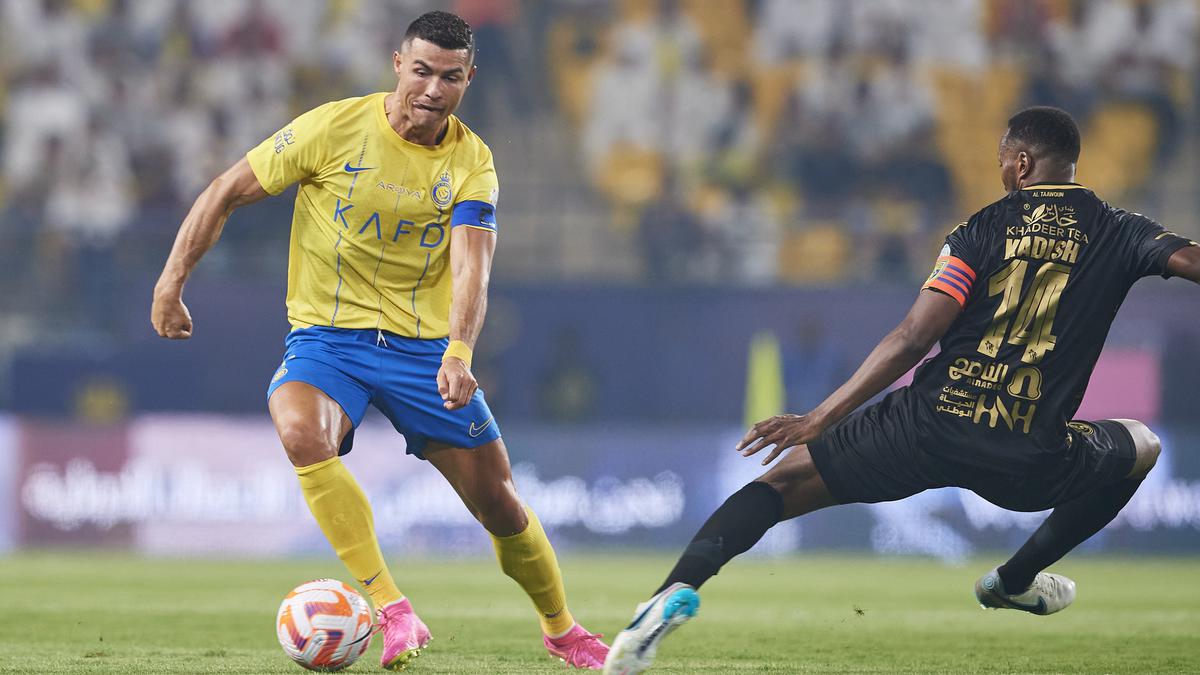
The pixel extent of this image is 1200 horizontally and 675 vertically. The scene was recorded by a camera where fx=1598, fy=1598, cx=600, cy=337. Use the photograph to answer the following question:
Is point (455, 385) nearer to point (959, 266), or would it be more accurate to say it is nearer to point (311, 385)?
point (311, 385)

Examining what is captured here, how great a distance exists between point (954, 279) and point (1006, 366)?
365mm

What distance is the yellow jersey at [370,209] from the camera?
6090 millimetres

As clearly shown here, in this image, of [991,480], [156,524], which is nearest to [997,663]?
[991,480]

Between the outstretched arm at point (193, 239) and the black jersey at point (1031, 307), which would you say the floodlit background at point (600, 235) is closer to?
the outstretched arm at point (193, 239)

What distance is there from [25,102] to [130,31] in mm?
1535

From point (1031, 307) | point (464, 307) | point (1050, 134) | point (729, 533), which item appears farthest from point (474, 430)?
point (1050, 134)

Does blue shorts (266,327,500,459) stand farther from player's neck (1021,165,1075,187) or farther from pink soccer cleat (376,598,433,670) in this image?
player's neck (1021,165,1075,187)

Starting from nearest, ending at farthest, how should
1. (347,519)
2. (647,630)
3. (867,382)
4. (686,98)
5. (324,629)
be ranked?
(647,630)
(867,382)
(324,629)
(347,519)
(686,98)

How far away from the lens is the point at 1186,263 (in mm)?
5363

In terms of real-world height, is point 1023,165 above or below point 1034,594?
above

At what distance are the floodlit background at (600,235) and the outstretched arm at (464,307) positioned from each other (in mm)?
8483

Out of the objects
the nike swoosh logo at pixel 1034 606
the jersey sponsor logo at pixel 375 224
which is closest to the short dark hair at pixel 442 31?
the jersey sponsor logo at pixel 375 224

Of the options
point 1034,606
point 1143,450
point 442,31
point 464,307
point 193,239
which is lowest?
point 1034,606

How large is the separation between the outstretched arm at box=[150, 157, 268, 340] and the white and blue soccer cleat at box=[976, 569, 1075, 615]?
3.23m
